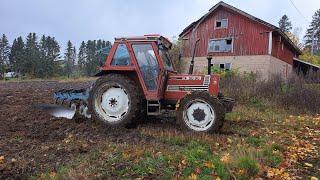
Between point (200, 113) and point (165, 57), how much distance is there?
7.17 ft

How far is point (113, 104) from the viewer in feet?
33.5

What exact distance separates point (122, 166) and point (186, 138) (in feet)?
7.82

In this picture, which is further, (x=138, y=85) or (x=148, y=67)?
(x=138, y=85)

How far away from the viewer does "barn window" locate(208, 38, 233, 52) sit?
3598cm

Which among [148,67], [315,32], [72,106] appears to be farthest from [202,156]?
[315,32]

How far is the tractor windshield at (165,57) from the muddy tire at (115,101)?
3.34 ft

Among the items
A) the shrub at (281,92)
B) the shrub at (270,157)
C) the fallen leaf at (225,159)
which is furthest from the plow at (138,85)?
the shrub at (281,92)

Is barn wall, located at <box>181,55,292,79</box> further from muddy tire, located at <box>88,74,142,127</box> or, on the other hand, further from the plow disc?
muddy tire, located at <box>88,74,142,127</box>

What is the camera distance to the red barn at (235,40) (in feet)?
112

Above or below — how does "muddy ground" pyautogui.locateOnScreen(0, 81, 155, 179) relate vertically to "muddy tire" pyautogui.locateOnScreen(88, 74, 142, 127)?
below

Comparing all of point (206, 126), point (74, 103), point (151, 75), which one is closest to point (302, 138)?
point (206, 126)

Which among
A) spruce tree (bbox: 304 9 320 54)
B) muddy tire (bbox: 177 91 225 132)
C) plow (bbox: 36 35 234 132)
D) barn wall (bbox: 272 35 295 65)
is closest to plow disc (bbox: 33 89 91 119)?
plow (bbox: 36 35 234 132)

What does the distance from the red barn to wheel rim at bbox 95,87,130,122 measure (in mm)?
22725

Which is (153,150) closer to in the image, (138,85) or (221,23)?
(138,85)
